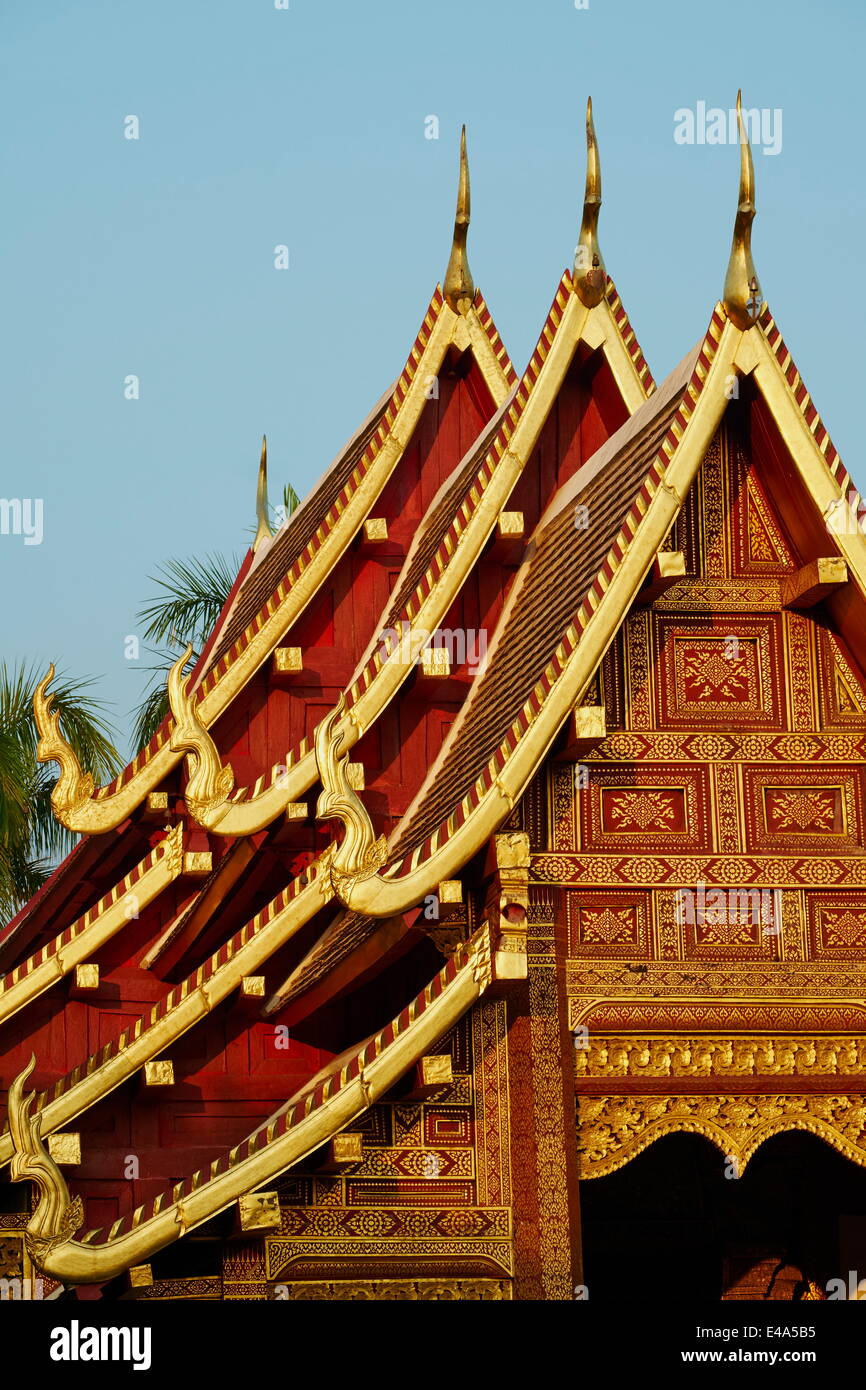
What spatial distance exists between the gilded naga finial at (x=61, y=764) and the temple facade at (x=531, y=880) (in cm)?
3

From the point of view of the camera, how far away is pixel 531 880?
395 inches

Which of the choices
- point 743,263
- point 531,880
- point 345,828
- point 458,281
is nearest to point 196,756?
point 345,828

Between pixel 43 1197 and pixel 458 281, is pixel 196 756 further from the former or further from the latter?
pixel 458 281

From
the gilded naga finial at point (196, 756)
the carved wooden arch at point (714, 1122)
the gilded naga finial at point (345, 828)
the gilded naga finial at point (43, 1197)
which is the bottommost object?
the gilded naga finial at point (43, 1197)

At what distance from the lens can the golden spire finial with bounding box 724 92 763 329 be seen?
34.0ft

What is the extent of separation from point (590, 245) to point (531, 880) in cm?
390

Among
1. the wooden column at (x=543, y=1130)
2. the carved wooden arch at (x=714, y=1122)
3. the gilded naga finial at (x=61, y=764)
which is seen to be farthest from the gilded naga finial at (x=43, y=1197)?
the gilded naga finial at (x=61, y=764)

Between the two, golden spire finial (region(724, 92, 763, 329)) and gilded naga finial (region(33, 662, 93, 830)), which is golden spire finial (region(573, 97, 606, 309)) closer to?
golden spire finial (region(724, 92, 763, 329))

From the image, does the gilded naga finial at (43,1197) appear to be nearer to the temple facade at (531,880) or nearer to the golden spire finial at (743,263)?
the temple facade at (531,880)

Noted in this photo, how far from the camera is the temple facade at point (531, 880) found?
969 cm

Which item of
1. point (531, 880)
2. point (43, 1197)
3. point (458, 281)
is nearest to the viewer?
point (43, 1197)

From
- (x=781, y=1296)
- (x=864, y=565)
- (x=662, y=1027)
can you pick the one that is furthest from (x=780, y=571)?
(x=781, y=1296)

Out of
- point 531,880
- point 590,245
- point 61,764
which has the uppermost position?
Answer: point 590,245

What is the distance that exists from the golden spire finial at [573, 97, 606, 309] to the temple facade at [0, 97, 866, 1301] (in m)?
0.03
